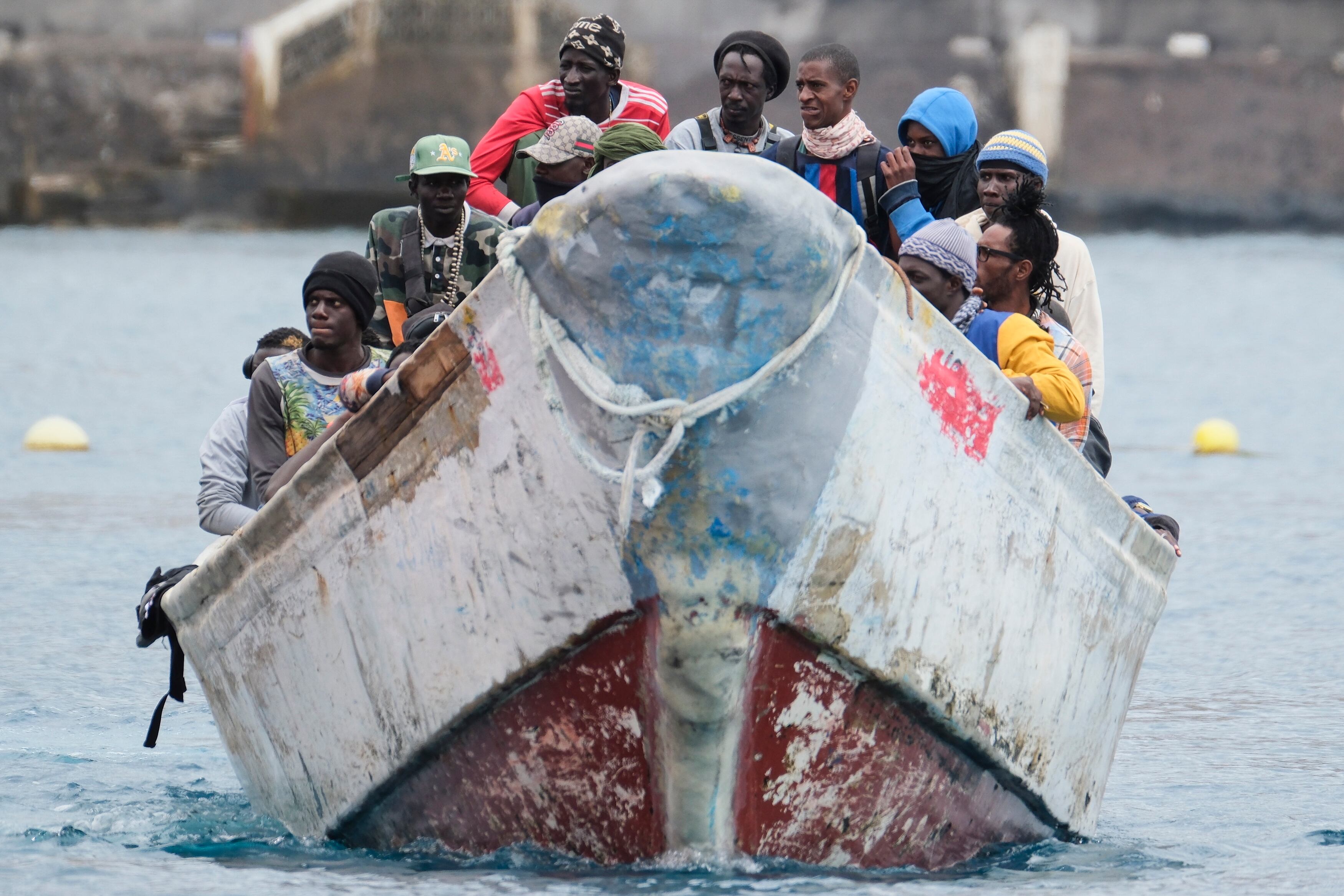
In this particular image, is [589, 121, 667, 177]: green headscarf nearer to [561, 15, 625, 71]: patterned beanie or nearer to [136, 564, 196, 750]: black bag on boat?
[561, 15, 625, 71]: patterned beanie

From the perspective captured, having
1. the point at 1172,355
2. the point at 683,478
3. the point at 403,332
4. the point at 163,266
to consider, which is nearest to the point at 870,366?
the point at 683,478

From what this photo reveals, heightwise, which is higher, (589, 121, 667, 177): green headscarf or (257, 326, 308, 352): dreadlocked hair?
(589, 121, 667, 177): green headscarf

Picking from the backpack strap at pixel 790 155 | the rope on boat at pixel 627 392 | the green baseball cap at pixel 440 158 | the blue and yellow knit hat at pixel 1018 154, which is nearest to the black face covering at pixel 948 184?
the blue and yellow knit hat at pixel 1018 154

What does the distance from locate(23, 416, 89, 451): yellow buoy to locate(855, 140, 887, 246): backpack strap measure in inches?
404

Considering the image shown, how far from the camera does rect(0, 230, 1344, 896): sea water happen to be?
5.71m

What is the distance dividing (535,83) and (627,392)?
108 feet

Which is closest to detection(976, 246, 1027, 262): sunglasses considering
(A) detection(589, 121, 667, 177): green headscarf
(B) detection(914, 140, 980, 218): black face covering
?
(B) detection(914, 140, 980, 218): black face covering

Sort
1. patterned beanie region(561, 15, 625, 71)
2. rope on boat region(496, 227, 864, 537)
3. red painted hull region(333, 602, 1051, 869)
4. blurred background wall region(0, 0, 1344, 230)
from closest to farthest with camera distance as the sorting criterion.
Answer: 1. rope on boat region(496, 227, 864, 537)
2. red painted hull region(333, 602, 1051, 869)
3. patterned beanie region(561, 15, 625, 71)
4. blurred background wall region(0, 0, 1344, 230)

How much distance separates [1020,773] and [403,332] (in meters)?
2.32

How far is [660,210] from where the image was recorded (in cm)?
440

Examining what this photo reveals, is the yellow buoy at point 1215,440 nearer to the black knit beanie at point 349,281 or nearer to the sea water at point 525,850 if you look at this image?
the sea water at point 525,850

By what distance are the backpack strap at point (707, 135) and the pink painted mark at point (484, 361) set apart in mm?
1940

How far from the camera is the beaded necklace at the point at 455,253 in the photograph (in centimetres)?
689

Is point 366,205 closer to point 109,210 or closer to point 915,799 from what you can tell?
point 109,210
